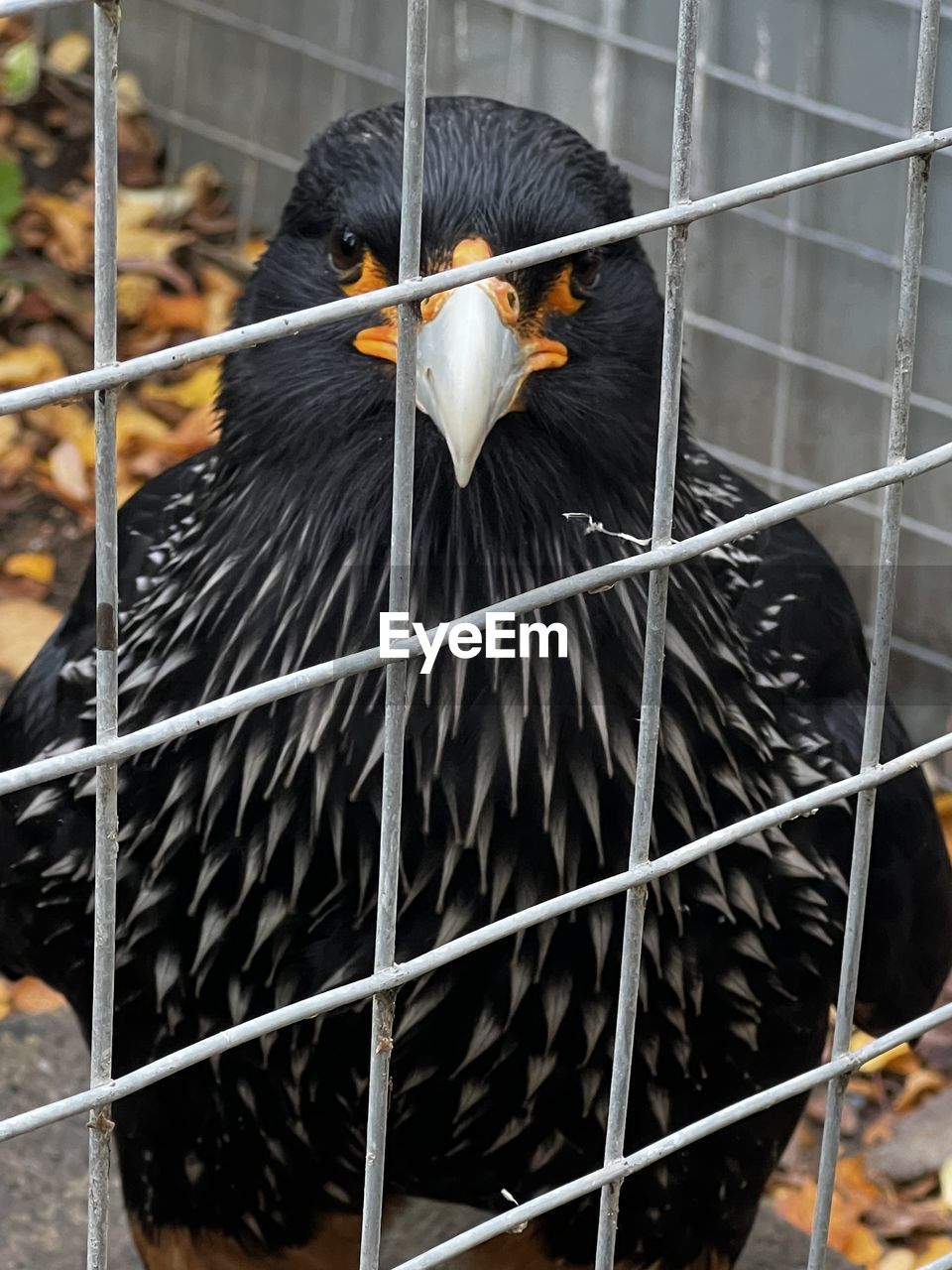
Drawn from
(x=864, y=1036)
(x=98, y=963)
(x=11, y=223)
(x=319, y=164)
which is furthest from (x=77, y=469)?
(x=98, y=963)

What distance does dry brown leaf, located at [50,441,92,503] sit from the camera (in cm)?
425

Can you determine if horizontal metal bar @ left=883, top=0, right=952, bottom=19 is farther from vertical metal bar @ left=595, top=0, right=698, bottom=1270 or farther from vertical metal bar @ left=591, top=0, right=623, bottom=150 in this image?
vertical metal bar @ left=595, top=0, right=698, bottom=1270

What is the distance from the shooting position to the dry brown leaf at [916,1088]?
128 inches

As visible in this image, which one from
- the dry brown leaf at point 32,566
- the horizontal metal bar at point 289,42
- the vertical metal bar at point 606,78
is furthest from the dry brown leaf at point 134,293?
the vertical metal bar at point 606,78

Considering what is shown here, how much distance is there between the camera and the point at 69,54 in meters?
5.27

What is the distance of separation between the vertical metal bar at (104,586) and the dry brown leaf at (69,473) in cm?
306

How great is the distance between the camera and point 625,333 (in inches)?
80.0

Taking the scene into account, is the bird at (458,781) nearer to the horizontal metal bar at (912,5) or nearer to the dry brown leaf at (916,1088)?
the dry brown leaf at (916,1088)

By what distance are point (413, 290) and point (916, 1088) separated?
2386 millimetres

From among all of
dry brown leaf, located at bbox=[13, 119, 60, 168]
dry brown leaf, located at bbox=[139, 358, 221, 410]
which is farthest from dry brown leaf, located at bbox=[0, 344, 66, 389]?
dry brown leaf, located at bbox=[13, 119, 60, 168]

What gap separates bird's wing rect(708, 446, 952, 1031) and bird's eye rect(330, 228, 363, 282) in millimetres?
609

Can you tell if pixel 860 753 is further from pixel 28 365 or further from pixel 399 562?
pixel 28 365

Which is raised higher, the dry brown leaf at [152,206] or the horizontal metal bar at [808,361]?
the dry brown leaf at [152,206]

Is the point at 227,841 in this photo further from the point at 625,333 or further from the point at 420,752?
the point at 625,333
